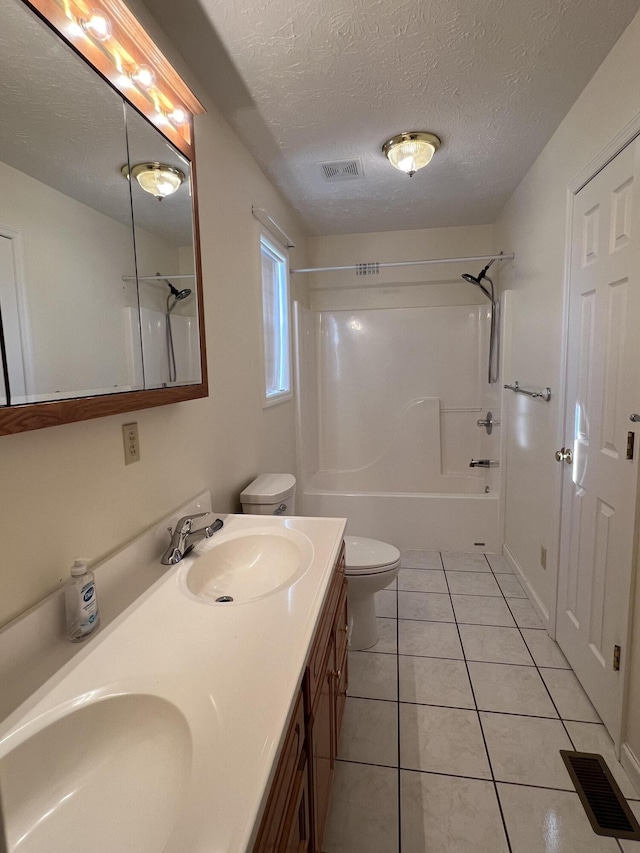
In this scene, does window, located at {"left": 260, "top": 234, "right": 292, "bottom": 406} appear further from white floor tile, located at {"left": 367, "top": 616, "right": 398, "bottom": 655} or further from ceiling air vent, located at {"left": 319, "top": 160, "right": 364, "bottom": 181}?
white floor tile, located at {"left": 367, "top": 616, "right": 398, "bottom": 655}

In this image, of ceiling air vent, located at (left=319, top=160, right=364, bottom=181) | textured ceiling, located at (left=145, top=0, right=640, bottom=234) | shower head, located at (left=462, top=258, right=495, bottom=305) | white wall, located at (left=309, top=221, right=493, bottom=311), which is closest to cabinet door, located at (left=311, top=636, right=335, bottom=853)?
textured ceiling, located at (left=145, top=0, right=640, bottom=234)

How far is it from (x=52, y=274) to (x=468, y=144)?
6.92 ft

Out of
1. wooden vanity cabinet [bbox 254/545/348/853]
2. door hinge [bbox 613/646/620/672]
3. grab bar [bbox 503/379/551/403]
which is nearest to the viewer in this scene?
wooden vanity cabinet [bbox 254/545/348/853]

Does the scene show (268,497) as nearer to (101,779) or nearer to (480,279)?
(101,779)

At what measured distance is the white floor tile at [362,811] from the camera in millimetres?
1236

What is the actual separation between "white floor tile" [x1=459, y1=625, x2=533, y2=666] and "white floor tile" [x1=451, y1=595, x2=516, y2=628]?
0.05 m

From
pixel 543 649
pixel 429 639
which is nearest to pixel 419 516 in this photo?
pixel 429 639

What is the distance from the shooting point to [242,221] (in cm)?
204

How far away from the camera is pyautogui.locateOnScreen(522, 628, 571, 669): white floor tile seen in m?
1.94

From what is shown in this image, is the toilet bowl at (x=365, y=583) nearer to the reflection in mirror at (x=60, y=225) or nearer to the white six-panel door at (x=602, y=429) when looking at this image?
the white six-panel door at (x=602, y=429)

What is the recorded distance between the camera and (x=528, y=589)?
8.13 ft

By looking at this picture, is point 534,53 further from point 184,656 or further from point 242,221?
point 184,656

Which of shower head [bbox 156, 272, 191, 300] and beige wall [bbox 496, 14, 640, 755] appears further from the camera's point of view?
beige wall [bbox 496, 14, 640, 755]

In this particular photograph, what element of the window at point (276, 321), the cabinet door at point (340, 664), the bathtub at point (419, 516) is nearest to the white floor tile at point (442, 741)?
the cabinet door at point (340, 664)
